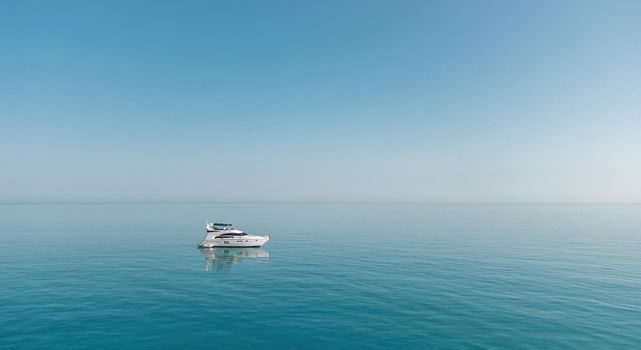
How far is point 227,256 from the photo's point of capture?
3201 inches

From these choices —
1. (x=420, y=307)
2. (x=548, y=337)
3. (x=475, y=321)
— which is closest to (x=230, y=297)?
(x=420, y=307)

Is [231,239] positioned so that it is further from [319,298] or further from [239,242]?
[319,298]

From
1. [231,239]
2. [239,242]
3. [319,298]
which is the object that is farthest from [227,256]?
[319,298]

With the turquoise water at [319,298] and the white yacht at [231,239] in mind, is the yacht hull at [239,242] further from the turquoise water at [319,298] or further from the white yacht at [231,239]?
the turquoise water at [319,298]

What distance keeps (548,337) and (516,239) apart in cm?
8313

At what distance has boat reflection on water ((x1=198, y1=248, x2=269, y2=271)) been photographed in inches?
2735

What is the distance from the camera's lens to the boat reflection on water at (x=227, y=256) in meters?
69.5

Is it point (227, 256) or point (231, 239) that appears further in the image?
point (231, 239)

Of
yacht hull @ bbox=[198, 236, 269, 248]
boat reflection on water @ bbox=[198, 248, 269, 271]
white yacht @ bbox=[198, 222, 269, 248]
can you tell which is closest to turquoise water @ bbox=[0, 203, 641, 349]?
boat reflection on water @ bbox=[198, 248, 269, 271]

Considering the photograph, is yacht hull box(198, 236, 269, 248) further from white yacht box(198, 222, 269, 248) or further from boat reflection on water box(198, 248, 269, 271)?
boat reflection on water box(198, 248, 269, 271)

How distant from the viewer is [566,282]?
55.4 metres

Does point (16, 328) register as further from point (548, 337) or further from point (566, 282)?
point (566, 282)

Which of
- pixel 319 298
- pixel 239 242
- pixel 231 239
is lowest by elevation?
pixel 319 298

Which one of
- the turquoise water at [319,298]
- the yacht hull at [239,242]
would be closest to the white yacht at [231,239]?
the yacht hull at [239,242]
